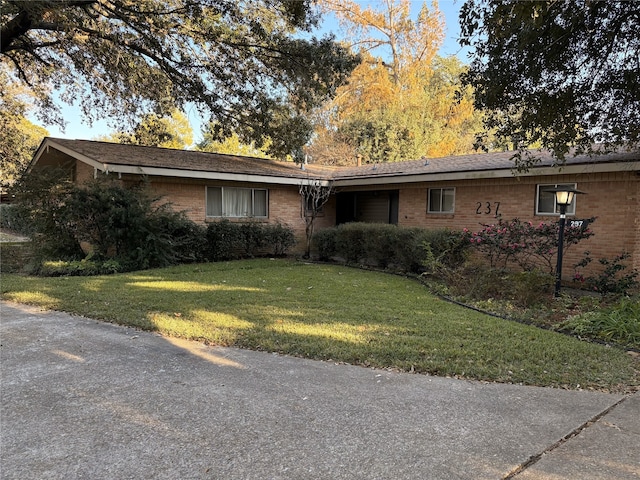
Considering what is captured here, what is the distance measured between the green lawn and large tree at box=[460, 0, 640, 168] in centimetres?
378

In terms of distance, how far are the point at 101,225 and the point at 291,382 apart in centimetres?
906

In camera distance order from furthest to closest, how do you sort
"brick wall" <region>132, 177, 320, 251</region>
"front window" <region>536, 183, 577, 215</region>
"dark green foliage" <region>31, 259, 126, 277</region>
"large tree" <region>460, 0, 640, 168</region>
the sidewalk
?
"brick wall" <region>132, 177, 320, 251</region> < "front window" <region>536, 183, 577, 215</region> < "dark green foliage" <region>31, 259, 126, 277</region> < "large tree" <region>460, 0, 640, 168</region> < the sidewalk

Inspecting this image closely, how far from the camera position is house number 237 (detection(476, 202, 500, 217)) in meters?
12.3

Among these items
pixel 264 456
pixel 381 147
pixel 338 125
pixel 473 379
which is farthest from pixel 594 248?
pixel 338 125

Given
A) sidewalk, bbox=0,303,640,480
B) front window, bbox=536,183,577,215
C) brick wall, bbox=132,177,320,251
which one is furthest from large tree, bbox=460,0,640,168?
brick wall, bbox=132,177,320,251

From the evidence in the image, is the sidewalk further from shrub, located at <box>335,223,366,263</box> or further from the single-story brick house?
shrub, located at <box>335,223,366,263</box>

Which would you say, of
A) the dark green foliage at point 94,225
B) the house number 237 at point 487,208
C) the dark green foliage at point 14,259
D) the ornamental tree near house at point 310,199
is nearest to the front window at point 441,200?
the house number 237 at point 487,208

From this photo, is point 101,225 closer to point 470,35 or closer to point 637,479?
point 470,35

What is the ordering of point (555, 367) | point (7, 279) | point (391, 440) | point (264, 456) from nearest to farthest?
point (264, 456) < point (391, 440) < point (555, 367) < point (7, 279)

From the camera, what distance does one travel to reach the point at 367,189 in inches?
639

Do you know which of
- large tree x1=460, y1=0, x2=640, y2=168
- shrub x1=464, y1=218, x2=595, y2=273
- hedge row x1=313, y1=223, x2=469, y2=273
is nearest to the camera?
large tree x1=460, y1=0, x2=640, y2=168

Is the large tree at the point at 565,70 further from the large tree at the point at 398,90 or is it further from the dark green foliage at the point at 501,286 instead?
the large tree at the point at 398,90

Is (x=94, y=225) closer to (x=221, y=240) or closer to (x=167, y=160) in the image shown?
(x=167, y=160)

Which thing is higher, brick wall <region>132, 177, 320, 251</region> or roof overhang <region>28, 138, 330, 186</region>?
roof overhang <region>28, 138, 330, 186</region>
